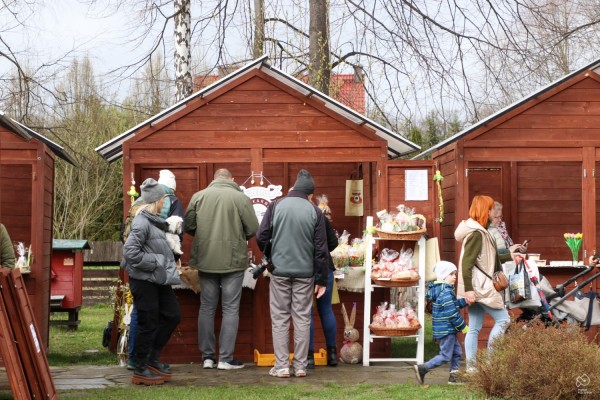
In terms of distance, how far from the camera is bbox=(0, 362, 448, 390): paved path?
8.48m

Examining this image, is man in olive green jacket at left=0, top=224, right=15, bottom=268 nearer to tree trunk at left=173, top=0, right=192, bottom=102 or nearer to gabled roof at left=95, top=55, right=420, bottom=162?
gabled roof at left=95, top=55, right=420, bottom=162

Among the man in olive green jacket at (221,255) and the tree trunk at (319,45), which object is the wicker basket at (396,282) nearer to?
the man in olive green jacket at (221,255)

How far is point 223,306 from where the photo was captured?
942cm

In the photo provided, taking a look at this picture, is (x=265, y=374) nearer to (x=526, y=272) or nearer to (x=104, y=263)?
(x=526, y=272)

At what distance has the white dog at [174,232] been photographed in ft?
28.0

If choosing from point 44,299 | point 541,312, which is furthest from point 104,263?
point 541,312

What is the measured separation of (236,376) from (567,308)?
3127mm

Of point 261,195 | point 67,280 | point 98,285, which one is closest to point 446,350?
point 261,195

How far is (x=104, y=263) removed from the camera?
64.0ft

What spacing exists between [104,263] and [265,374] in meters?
11.0

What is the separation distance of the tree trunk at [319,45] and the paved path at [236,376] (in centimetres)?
758

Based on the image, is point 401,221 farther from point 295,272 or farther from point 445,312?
point 445,312

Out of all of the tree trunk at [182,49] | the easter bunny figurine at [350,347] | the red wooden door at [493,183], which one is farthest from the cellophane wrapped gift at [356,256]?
the tree trunk at [182,49]

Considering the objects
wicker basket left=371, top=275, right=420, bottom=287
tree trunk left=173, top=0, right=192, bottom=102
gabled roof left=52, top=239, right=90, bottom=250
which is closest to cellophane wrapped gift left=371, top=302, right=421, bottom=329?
wicker basket left=371, top=275, right=420, bottom=287
